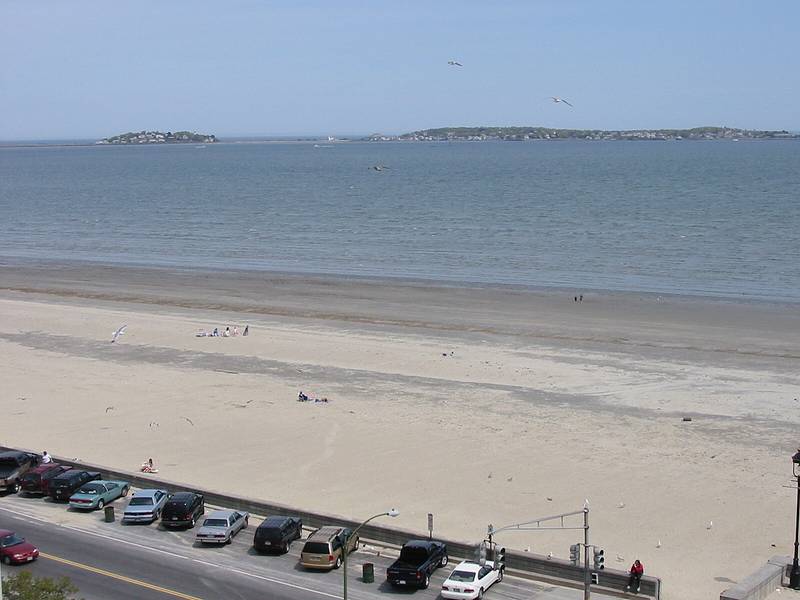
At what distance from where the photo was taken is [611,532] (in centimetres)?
2859

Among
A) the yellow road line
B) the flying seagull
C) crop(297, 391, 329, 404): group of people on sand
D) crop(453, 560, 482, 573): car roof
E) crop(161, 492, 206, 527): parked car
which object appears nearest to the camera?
the yellow road line

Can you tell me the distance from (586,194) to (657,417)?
113m

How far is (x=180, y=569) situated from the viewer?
25.1 m

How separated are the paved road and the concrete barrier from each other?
11.0 ft

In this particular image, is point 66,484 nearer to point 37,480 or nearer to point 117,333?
point 37,480

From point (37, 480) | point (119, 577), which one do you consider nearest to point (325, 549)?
point (119, 577)

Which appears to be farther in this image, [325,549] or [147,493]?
[147,493]

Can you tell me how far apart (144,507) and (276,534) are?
14.6 feet

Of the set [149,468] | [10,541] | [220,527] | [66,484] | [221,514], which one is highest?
[10,541]

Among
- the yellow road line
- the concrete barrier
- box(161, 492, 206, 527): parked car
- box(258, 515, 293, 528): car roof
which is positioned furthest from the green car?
the concrete barrier

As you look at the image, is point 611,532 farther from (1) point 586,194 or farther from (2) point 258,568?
(1) point 586,194

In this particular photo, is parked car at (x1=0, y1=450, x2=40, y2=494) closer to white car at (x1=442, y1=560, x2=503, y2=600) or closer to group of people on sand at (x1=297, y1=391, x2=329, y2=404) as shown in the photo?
group of people on sand at (x1=297, y1=391, x2=329, y2=404)

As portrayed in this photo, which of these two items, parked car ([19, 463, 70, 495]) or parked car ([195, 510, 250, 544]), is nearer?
parked car ([195, 510, 250, 544])

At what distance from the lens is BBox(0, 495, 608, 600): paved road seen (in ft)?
78.0
